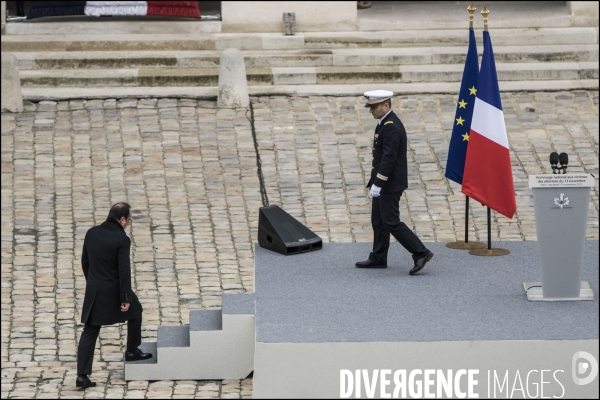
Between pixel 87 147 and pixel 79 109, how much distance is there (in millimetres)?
1354

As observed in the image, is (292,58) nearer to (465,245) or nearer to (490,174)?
(465,245)

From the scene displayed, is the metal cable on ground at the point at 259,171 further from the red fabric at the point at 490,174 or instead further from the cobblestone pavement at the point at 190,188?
the red fabric at the point at 490,174

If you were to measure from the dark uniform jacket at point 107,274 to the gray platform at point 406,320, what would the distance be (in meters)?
1.12

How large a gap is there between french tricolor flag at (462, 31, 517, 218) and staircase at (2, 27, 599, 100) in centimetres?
620

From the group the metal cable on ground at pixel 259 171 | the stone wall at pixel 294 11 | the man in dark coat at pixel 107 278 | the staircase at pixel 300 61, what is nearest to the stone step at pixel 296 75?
the staircase at pixel 300 61

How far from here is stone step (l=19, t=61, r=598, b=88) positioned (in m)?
17.9

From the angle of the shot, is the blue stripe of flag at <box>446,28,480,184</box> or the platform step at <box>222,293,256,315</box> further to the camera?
the blue stripe of flag at <box>446,28,480,184</box>

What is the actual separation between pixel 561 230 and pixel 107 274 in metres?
3.64

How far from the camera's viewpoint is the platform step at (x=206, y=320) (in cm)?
1041

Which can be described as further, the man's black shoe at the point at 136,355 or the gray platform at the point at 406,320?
the man's black shoe at the point at 136,355

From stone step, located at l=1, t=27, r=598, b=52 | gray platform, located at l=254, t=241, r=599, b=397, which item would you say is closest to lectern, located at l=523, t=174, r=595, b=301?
gray platform, located at l=254, t=241, r=599, b=397

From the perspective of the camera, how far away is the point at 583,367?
8953mm

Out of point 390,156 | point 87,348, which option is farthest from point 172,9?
point 87,348

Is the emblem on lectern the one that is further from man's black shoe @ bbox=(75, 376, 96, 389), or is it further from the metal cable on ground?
the metal cable on ground
